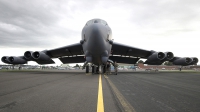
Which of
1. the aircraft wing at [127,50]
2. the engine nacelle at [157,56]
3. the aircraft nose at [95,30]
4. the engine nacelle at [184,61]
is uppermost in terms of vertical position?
the aircraft nose at [95,30]

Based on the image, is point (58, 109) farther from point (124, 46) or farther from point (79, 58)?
point (79, 58)

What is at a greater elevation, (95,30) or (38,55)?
(95,30)

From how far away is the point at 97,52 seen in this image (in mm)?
13328

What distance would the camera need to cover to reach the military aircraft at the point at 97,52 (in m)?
12.3

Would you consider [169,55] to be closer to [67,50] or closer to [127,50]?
[127,50]

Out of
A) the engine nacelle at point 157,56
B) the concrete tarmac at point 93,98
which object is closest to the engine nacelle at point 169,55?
the engine nacelle at point 157,56

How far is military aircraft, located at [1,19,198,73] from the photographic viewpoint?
12258 millimetres

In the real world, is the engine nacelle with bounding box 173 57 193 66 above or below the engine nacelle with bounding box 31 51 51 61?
below

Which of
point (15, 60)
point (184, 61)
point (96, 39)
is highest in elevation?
point (96, 39)

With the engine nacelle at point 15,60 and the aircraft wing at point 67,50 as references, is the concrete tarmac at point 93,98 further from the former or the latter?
the engine nacelle at point 15,60

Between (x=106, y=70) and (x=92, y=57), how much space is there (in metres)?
A: 3.34

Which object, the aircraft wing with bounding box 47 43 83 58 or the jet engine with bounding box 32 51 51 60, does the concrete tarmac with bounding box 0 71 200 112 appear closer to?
the aircraft wing with bounding box 47 43 83 58

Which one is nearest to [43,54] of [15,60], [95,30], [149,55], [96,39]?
[15,60]

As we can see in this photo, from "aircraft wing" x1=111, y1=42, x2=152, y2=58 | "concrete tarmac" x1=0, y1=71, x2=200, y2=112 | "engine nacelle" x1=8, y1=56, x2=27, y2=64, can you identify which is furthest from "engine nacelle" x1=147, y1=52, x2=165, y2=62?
"engine nacelle" x1=8, y1=56, x2=27, y2=64
